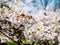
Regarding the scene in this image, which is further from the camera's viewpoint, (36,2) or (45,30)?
(36,2)

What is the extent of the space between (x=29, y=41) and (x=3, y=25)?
71cm

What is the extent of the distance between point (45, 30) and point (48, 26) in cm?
34

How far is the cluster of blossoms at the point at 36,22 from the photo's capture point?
3688mm

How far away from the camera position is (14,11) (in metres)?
3.80

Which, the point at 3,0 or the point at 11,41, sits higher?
the point at 3,0

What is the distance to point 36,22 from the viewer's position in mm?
4172

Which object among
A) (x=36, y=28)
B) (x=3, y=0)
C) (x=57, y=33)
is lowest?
(x=57, y=33)

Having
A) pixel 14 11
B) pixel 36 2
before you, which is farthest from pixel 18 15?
pixel 36 2

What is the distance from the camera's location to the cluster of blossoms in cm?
369

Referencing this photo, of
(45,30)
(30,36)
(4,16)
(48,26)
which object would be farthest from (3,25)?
(48,26)

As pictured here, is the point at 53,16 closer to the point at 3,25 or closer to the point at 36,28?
Answer: the point at 36,28

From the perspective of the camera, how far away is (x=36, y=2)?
4.93 m

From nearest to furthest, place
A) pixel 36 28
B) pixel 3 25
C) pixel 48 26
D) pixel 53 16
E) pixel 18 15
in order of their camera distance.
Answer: pixel 3 25, pixel 18 15, pixel 36 28, pixel 48 26, pixel 53 16

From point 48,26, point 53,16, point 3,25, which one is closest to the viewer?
point 3,25
